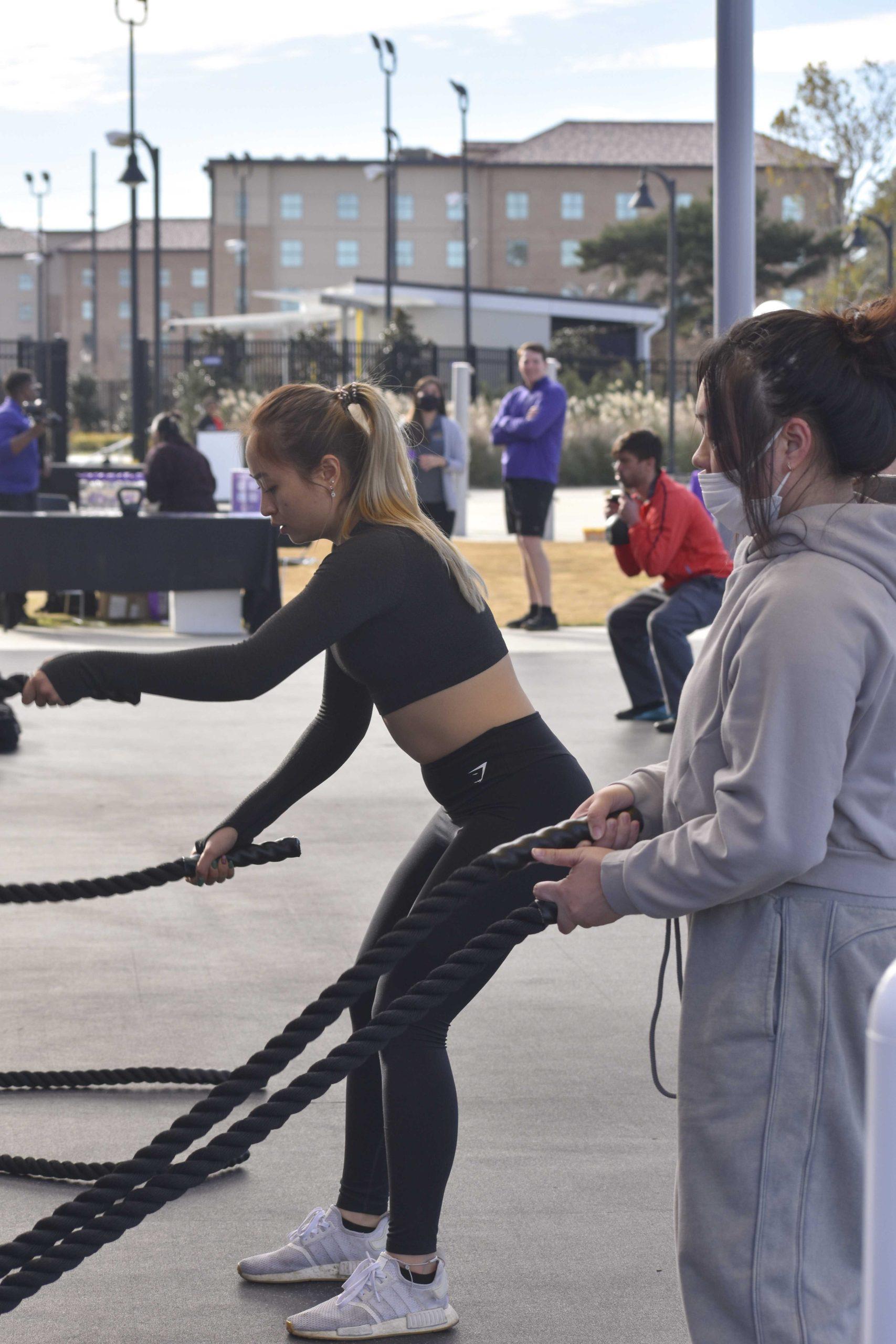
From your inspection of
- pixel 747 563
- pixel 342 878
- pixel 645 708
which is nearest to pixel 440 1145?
pixel 747 563

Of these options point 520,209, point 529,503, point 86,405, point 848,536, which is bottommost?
point 848,536

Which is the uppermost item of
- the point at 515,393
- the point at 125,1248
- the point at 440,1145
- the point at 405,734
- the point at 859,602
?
the point at 515,393

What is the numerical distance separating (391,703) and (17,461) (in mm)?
12356

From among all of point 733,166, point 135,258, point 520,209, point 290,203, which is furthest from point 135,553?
point 290,203

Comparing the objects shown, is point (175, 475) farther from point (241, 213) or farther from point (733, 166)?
point (241, 213)

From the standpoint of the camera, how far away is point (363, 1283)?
2.99 meters

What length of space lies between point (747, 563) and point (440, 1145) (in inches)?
53.1

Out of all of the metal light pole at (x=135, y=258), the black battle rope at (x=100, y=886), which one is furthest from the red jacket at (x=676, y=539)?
the metal light pole at (x=135, y=258)

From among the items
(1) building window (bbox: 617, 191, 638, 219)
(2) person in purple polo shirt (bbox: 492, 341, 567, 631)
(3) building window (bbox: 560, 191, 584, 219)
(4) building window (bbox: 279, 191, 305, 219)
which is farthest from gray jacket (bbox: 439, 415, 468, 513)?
(4) building window (bbox: 279, 191, 305, 219)

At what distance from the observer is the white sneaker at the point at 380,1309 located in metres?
2.96

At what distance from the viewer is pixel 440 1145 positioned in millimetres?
2906

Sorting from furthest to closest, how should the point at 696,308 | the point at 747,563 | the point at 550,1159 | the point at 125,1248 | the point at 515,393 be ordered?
the point at 696,308 → the point at 515,393 → the point at 550,1159 → the point at 125,1248 → the point at 747,563

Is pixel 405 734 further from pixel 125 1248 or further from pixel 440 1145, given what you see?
pixel 125 1248

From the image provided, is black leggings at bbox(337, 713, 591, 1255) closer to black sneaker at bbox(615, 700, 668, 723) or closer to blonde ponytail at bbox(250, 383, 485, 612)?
blonde ponytail at bbox(250, 383, 485, 612)
